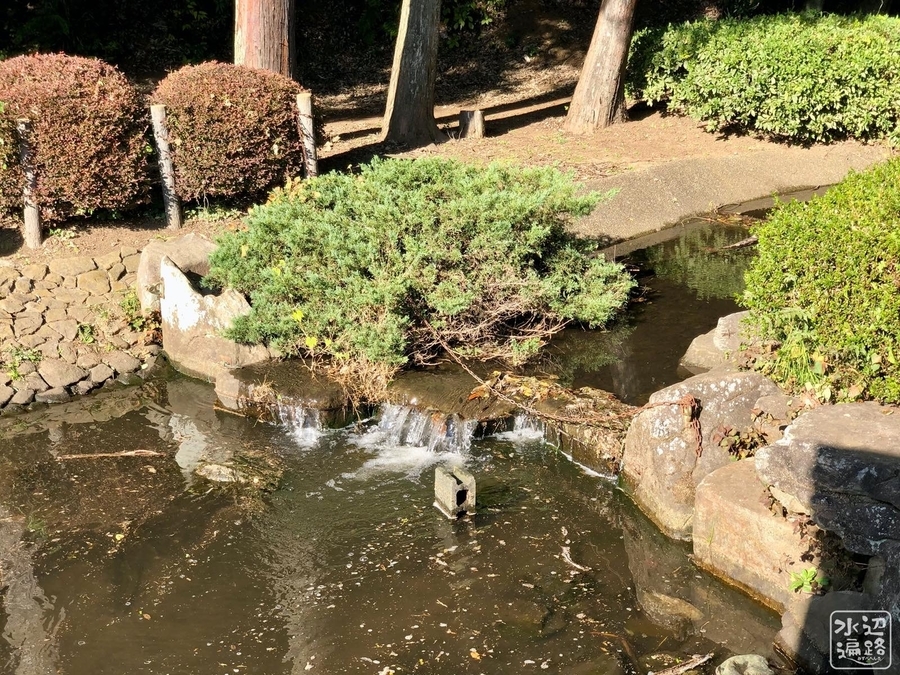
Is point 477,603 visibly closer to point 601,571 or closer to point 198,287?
point 601,571

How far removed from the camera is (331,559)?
6.82 metres

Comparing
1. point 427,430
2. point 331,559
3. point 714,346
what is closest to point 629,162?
point 714,346

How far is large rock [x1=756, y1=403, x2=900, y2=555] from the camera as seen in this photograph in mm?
5531

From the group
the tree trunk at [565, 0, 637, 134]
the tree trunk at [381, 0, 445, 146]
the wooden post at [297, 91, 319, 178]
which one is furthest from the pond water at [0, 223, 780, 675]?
the tree trunk at [565, 0, 637, 134]

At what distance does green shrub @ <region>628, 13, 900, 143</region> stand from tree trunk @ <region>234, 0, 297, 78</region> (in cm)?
692

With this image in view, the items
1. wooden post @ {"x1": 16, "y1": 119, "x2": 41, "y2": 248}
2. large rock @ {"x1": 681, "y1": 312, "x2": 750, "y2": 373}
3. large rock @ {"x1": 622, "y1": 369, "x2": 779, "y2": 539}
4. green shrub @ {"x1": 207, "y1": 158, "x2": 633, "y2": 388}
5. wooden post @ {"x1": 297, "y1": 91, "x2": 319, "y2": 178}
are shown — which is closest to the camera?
large rock @ {"x1": 622, "y1": 369, "x2": 779, "y2": 539}

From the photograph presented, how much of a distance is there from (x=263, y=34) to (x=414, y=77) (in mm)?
2699

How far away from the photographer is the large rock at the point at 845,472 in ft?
18.1

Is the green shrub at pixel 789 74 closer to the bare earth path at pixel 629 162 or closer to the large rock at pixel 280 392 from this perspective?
the bare earth path at pixel 629 162

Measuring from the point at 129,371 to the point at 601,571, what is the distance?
5.53 m

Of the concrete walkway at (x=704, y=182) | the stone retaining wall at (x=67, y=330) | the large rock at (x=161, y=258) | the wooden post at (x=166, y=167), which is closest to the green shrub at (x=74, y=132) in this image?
the wooden post at (x=166, y=167)

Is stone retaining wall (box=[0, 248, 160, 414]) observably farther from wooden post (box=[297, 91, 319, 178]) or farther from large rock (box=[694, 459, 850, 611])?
large rock (box=[694, 459, 850, 611])

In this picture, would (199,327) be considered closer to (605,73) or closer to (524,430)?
(524,430)

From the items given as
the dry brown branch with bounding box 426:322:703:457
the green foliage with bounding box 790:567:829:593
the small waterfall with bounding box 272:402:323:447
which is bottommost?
the small waterfall with bounding box 272:402:323:447
